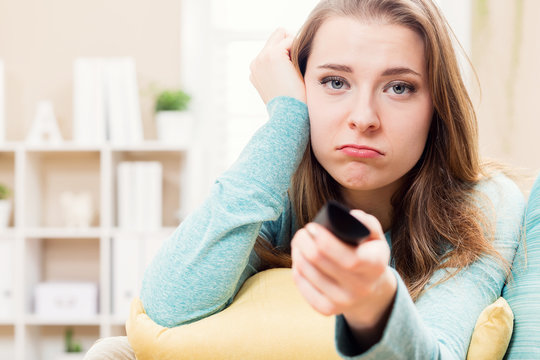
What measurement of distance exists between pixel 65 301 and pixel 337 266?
9.30ft

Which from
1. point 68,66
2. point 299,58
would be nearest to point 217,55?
point 68,66

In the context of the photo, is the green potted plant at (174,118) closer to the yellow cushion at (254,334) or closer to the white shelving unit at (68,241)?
the white shelving unit at (68,241)

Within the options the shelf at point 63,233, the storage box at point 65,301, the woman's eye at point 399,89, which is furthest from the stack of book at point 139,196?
the woman's eye at point 399,89

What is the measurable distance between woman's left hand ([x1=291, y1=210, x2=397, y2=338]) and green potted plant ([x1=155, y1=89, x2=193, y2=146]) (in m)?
2.66

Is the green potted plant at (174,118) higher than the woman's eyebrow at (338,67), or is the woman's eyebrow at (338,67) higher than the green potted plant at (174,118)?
the woman's eyebrow at (338,67)

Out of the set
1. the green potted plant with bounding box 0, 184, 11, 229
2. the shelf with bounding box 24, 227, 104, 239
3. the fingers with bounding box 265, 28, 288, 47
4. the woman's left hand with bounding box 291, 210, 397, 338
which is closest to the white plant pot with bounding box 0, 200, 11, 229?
the green potted plant with bounding box 0, 184, 11, 229

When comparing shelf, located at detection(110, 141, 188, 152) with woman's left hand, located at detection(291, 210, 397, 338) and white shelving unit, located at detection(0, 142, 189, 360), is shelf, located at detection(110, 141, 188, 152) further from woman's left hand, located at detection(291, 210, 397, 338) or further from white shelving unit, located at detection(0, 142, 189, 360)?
woman's left hand, located at detection(291, 210, 397, 338)

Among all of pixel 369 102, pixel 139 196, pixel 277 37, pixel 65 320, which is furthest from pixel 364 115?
pixel 65 320

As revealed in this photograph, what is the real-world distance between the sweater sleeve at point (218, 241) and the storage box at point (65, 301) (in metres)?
2.23

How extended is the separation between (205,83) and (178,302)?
261cm

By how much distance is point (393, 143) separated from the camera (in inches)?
38.5

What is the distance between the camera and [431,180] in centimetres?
110

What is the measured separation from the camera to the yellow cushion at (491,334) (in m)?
0.81

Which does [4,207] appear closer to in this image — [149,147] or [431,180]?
[149,147]
